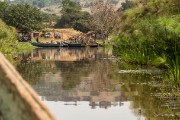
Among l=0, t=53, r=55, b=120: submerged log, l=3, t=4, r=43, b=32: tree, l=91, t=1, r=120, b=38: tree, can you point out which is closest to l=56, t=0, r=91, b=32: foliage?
l=91, t=1, r=120, b=38: tree

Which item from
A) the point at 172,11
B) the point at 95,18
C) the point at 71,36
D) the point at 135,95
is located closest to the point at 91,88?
the point at 135,95

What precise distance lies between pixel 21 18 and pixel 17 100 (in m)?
84.5

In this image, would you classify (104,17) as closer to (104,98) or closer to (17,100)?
(104,98)

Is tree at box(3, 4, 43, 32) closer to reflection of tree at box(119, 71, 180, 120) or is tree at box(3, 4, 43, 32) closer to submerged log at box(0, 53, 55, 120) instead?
reflection of tree at box(119, 71, 180, 120)

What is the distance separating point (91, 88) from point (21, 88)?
17.3m

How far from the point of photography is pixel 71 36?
95375 millimetres

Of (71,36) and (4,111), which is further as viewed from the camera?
(71,36)

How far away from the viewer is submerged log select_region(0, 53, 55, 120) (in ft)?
4.69

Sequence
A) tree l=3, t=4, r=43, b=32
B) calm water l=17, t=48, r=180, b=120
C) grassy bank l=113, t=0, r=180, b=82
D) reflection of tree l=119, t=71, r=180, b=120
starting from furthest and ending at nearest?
1. tree l=3, t=4, r=43, b=32
2. grassy bank l=113, t=0, r=180, b=82
3. calm water l=17, t=48, r=180, b=120
4. reflection of tree l=119, t=71, r=180, b=120

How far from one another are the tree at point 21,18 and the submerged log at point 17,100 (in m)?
83.9

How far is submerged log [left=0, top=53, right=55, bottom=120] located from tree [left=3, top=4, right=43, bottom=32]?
8394 centimetres

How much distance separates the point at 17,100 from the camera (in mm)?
1448

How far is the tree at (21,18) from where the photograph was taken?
84.9 meters

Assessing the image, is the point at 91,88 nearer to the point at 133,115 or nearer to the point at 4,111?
the point at 133,115
